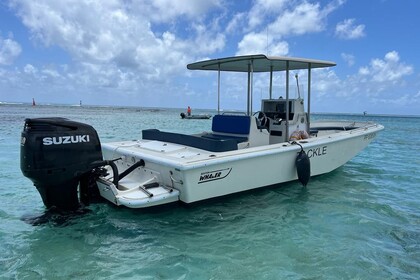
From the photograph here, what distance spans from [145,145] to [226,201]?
1.74m

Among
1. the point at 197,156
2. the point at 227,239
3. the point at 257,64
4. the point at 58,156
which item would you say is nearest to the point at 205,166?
the point at 197,156

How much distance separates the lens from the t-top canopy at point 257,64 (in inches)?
260

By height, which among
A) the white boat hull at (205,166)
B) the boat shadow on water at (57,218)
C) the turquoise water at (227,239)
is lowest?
the turquoise water at (227,239)

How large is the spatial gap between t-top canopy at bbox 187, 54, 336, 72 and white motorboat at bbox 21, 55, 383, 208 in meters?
0.02

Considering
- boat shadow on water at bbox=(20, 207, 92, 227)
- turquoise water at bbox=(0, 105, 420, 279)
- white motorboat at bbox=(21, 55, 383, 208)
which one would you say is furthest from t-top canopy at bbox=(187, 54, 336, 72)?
boat shadow on water at bbox=(20, 207, 92, 227)

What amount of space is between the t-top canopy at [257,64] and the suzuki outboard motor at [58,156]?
10.9 ft

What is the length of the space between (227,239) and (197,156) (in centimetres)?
130

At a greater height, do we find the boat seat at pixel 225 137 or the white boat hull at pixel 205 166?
the boat seat at pixel 225 137

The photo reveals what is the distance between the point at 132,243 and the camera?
4.20 meters

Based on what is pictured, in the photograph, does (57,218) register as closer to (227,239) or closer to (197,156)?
(197,156)

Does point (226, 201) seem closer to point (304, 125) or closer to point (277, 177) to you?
point (277, 177)

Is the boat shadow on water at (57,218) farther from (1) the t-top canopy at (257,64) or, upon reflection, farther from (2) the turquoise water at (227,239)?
(1) the t-top canopy at (257,64)

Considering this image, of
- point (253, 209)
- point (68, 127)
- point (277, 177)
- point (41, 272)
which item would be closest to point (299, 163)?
point (277, 177)

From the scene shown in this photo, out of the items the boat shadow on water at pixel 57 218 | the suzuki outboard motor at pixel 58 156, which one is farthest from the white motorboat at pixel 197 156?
the boat shadow on water at pixel 57 218
